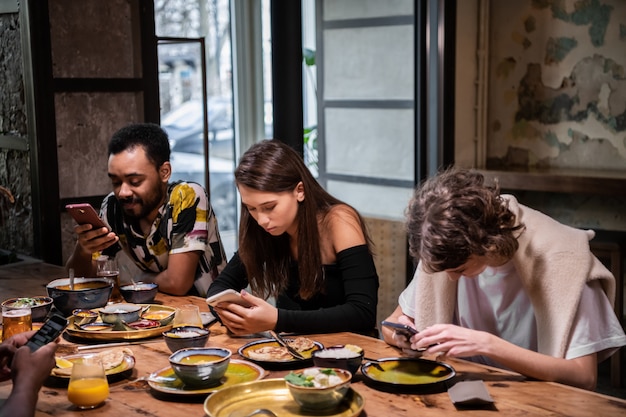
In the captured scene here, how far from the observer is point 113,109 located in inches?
154

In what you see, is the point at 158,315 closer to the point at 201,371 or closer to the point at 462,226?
the point at 201,371

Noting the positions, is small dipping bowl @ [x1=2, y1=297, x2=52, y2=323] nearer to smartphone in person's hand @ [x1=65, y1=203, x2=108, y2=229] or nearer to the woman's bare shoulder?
smartphone in person's hand @ [x1=65, y1=203, x2=108, y2=229]

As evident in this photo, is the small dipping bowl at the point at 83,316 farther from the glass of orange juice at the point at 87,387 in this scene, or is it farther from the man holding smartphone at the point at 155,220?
the glass of orange juice at the point at 87,387

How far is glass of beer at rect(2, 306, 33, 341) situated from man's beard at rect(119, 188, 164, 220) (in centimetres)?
81

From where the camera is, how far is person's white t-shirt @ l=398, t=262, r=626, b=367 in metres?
2.00

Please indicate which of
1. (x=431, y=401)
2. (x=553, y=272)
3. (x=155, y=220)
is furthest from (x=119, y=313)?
(x=553, y=272)

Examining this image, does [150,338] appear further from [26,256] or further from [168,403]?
[26,256]

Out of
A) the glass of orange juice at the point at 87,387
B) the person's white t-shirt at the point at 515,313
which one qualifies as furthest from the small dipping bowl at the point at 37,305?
the person's white t-shirt at the point at 515,313

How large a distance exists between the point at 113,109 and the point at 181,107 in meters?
1.75

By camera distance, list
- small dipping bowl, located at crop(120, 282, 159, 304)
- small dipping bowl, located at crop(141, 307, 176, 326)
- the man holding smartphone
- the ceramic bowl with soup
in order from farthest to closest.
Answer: the man holding smartphone
small dipping bowl, located at crop(120, 282, 159, 304)
the ceramic bowl with soup
small dipping bowl, located at crop(141, 307, 176, 326)

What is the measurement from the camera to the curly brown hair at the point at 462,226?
1.93 m

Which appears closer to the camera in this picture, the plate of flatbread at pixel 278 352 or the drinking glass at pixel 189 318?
the plate of flatbread at pixel 278 352

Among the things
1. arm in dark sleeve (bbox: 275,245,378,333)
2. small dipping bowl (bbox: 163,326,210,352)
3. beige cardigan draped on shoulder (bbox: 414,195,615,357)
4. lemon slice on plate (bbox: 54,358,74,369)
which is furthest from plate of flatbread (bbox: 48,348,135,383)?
beige cardigan draped on shoulder (bbox: 414,195,615,357)

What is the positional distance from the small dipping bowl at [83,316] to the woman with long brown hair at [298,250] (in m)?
0.40
